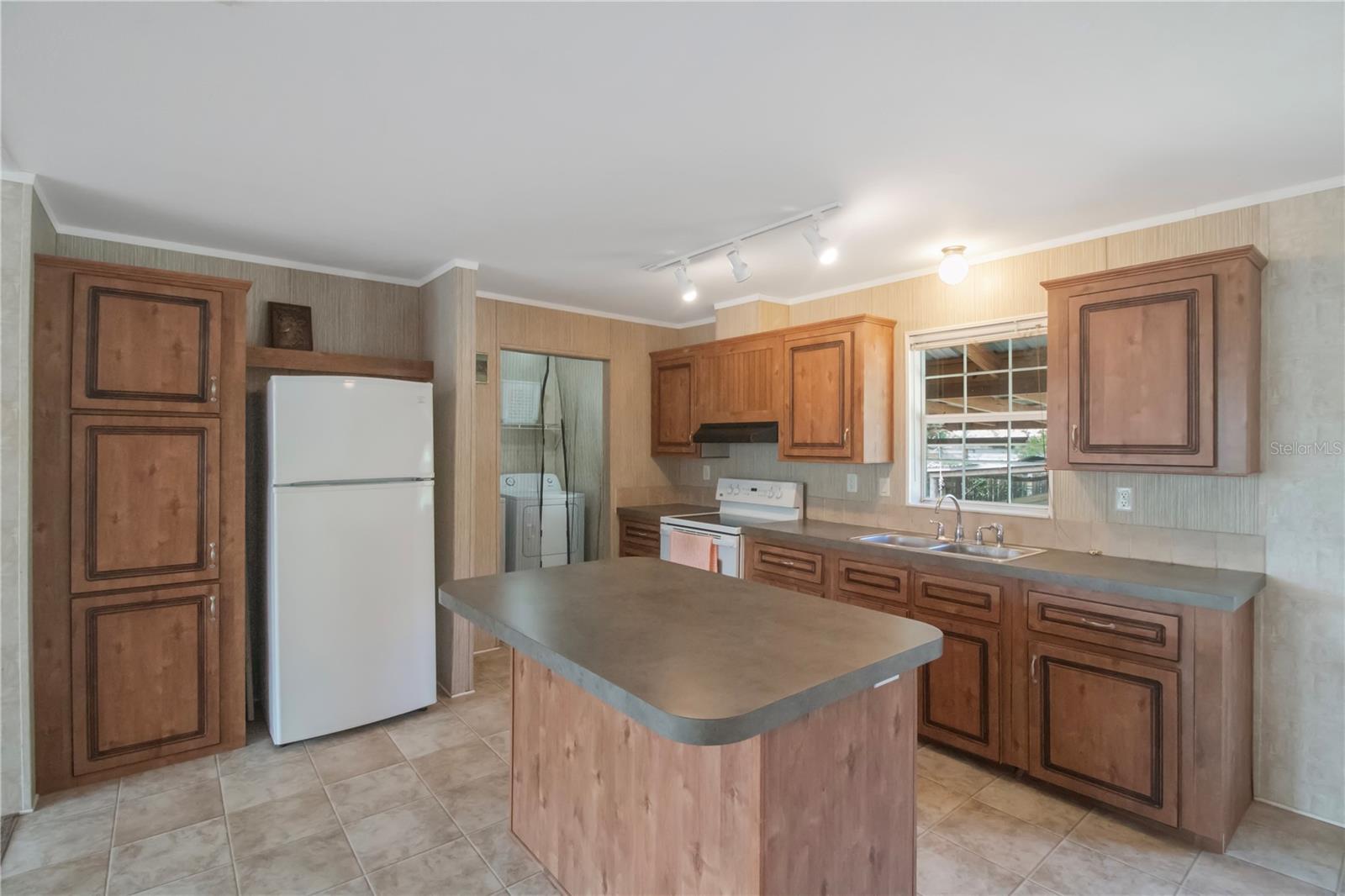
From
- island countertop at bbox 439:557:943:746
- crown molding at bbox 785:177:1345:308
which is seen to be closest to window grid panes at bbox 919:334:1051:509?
crown molding at bbox 785:177:1345:308

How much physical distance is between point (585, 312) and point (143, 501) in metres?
2.88

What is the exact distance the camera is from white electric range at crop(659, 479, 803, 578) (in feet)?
13.1

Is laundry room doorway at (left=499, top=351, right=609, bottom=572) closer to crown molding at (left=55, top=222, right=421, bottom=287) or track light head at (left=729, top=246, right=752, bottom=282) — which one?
crown molding at (left=55, top=222, right=421, bottom=287)

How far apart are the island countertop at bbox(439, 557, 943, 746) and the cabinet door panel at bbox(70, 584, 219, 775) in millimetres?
1635

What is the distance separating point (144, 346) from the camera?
9.39ft

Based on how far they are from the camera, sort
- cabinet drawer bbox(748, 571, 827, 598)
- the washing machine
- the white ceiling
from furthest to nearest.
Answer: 1. the washing machine
2. cabinet drawer bbox(748, 571, 827, 598)
3. the white ceiling

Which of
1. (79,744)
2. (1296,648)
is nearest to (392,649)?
(79,744)

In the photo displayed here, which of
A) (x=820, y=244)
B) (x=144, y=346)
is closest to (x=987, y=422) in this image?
(x=820, y=244)

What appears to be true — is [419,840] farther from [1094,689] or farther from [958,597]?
[1094,689]

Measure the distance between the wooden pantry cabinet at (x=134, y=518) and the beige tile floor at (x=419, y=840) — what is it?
23 centimetres

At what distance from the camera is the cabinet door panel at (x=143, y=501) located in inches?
109

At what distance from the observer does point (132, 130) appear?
2.15 m

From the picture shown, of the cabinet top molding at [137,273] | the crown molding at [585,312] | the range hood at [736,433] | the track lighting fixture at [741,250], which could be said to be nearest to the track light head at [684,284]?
the track lighting fixture at [741,250]

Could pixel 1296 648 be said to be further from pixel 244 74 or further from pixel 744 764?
pixel 244 74
